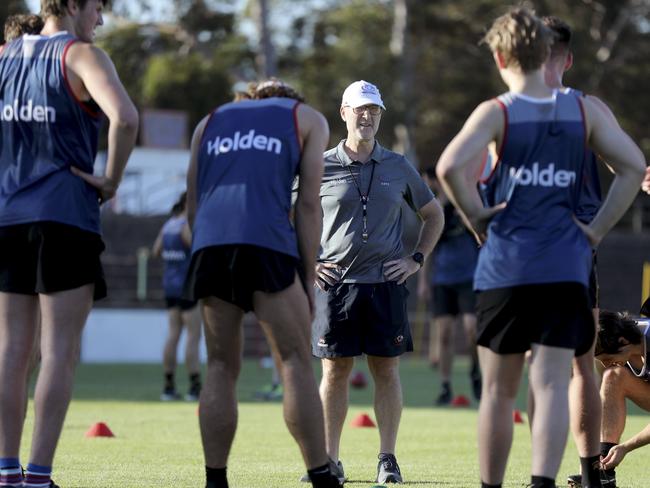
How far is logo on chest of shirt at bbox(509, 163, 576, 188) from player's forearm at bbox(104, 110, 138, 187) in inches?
65.7

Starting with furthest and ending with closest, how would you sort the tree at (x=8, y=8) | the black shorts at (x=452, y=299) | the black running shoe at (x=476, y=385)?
the tree at (x=8, y=8) < the black shorts at (x=452, y=299) < the black running shoe at (x=476, y=385)

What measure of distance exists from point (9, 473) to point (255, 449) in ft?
12.2

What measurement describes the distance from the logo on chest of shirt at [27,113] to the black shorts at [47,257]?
470 millimetres

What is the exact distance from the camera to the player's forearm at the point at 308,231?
6273 mm

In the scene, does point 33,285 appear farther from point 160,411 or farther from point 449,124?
point 449,124

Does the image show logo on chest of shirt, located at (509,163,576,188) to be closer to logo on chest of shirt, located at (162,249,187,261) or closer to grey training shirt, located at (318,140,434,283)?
grey training shirt, located at (318,140,434,283)

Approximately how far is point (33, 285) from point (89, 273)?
0.84 ft

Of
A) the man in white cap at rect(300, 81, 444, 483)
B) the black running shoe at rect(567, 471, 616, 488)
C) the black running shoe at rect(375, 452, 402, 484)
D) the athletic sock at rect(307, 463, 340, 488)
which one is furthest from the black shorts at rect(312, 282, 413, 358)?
the athletic sock at rect(307, 463, 340, 488)

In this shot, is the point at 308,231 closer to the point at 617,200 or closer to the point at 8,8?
the point at 617,200

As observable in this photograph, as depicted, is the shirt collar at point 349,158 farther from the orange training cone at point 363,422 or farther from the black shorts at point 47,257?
the orange training cone at point 363,422

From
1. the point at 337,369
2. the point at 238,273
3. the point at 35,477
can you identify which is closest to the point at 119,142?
the point at 238,273

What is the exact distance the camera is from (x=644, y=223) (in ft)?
Result: 128

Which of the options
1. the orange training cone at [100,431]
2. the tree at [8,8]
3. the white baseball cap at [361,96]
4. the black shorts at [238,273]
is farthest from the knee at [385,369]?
the tree at [8,8]

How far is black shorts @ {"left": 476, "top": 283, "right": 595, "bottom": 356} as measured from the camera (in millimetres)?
5840
